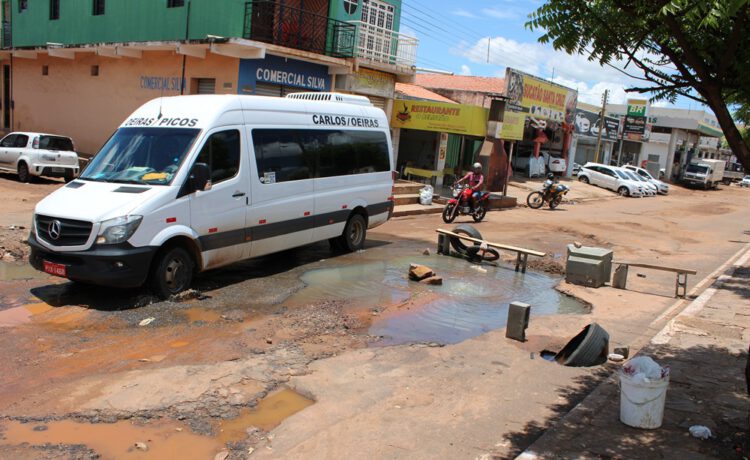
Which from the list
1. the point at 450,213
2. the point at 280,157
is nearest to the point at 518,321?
the point at 280,157

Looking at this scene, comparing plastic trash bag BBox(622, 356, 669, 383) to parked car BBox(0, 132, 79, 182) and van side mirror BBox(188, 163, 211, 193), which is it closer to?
van side mirror BBox(188, 163, 211, 193)

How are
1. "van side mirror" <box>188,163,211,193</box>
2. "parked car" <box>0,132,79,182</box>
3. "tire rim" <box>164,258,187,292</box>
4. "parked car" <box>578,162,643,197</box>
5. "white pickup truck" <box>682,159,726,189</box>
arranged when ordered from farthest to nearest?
"white pickup truck" <box>682,159,726,189</box>, "parked car" <box>578,162,643,197</box>, "parked car" <box>0,132,79,182</box>, "van side mirror" <box>188,163,211,193</box>, "tire rim" <box>164,258,187,292</box>

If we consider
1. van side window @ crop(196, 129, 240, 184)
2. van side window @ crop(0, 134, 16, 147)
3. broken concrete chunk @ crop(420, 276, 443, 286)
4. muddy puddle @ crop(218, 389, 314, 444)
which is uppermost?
van side window @ crop(196, 129, 240, 184)

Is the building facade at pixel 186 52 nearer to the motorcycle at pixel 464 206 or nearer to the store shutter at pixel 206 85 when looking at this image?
the store shutter at pixel 206 85

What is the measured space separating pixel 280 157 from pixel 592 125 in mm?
40093

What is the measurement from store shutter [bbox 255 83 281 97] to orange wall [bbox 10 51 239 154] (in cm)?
88

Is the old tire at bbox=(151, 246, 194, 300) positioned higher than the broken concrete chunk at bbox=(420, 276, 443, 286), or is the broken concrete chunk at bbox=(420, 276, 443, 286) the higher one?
the old tire at bbox=(151, 246, 194, 300)

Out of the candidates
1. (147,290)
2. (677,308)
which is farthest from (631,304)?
(147,290)

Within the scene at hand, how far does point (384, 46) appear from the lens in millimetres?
21594

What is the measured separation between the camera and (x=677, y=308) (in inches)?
359

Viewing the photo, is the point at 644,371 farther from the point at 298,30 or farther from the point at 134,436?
the point at 298,30

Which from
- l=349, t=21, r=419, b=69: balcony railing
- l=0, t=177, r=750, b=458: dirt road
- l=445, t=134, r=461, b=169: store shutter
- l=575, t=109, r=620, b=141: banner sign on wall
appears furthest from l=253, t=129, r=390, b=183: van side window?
l=575, t=109, r=620, b=141: banner sign on wall

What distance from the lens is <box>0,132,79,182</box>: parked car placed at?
17.3 metres

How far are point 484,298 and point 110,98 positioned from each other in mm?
17469
